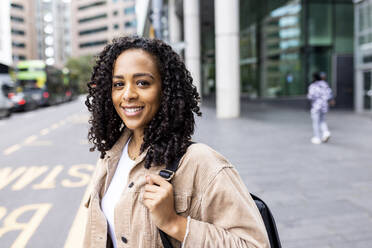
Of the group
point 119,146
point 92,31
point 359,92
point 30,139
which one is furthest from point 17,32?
point 119,146

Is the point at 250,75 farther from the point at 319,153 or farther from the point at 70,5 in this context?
the point at 70,5

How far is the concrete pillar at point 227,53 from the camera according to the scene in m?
16.4

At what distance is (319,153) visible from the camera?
8.27 m

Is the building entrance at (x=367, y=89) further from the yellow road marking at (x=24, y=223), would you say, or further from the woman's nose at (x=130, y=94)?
the woman's nose at (x=130, y=94)

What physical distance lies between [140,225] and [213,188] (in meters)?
0.32

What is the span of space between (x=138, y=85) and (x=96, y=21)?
113519 millimetres

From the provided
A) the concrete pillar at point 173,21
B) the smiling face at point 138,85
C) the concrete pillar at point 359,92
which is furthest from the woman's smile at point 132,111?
the concrete pillar at point 173,21

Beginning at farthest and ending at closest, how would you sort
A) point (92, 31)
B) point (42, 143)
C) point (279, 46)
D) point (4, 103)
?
point (92, 31) → point (279, 46) → point (4, 103) → point (42, 143)

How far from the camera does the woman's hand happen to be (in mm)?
1318

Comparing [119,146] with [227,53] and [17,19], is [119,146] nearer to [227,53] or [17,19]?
[227,53]

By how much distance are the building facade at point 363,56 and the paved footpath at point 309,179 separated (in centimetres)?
680

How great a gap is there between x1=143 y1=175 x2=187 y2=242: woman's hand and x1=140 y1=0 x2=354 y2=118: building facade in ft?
50.4

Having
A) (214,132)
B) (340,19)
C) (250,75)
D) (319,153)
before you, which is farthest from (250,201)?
(250,75)

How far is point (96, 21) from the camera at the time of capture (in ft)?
356
